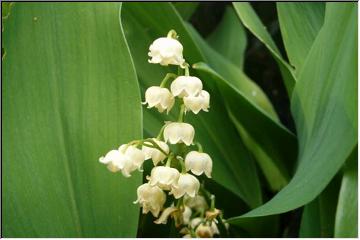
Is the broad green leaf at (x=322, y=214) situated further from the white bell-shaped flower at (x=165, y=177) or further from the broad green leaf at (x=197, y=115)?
the white bell-shaped flower at (x=165, y=177)

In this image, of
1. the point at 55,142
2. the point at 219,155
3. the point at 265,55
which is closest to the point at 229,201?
the point at 219,155

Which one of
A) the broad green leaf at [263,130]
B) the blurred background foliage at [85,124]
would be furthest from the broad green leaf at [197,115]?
the blurred background foliage at [85,124]

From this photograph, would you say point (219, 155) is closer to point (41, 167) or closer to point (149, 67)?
point (149, 67)

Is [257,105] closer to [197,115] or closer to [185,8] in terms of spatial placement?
[197,115]

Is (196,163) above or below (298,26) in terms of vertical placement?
below

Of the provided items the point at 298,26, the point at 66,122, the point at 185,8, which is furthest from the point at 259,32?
the point at 66,122

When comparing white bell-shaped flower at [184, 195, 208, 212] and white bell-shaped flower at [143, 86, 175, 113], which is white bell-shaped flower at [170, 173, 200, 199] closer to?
white bell-shaped flower at [143, 86, 175, 113]

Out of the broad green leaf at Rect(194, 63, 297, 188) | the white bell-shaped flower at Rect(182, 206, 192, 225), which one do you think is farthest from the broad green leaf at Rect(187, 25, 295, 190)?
the white bell-shaped flower at Rect(182, 206, 192, 225)

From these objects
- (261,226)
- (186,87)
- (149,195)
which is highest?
(186,87)
